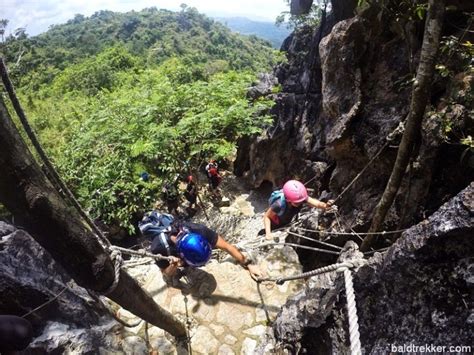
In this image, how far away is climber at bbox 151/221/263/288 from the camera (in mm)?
4711

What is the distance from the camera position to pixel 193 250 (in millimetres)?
4688

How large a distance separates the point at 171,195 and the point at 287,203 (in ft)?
16.8

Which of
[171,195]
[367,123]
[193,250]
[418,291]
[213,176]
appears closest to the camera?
[418,291]

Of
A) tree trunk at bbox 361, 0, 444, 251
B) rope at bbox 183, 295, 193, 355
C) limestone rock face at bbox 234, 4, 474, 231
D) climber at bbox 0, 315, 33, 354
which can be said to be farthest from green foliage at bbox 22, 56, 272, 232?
climber at bbox 0, 315, 33, 354

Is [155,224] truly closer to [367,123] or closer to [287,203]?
[287,203]

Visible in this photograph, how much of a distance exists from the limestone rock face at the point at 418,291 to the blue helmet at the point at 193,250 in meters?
1.89

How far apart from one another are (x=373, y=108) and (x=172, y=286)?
186 inches

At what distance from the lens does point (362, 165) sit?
600 cm

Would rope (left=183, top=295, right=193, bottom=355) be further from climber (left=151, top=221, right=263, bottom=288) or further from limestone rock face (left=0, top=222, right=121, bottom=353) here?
limestone rock face (left=0, top=222, right=121, bottom=353)

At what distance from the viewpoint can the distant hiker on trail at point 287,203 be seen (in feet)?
20.6

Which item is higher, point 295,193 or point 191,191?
point 295,193

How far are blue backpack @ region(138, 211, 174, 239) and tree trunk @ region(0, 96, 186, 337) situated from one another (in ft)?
8.25

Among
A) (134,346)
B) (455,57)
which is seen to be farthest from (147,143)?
(455,57)

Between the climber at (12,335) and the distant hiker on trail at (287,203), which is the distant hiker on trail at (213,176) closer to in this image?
the distant hiker on trail at (287,203)
